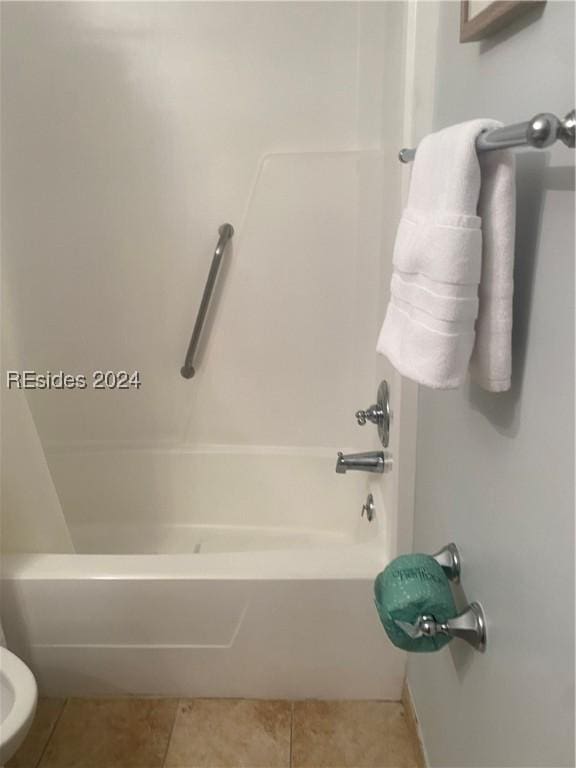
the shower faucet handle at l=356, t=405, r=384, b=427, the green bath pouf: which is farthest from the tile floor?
the shower faucet handle at l=356, t=405, r=384, b=427

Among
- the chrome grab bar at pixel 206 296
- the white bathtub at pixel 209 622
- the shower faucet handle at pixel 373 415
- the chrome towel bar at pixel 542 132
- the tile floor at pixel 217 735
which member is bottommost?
the tile floor at pixel 217 735

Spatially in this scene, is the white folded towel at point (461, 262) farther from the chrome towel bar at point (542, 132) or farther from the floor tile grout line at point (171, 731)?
the floor tile grout line at point (171, 731)

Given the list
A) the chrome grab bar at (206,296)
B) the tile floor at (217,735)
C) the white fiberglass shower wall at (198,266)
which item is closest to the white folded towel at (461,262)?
the white fiberglass shower wall at (198,266)

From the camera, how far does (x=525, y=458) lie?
0.80 meters

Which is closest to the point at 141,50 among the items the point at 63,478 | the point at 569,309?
the point at 63,478

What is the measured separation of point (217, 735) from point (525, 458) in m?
1.18

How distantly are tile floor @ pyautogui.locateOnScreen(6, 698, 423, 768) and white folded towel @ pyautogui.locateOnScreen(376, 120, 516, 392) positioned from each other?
1.10 metres

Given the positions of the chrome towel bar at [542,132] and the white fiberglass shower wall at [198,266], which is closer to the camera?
the chrome towel bar at [542,132]

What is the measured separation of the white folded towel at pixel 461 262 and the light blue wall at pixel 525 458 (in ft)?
0.13

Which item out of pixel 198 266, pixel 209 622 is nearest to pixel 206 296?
pixel 198 266

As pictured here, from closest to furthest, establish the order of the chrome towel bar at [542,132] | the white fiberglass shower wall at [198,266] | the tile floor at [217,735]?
1. the chrome towel bar at [542,132]
2. the tile floor at [217,735]
3. the white fiberglass shower wall at [198,266]

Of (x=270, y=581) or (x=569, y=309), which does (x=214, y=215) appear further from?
(x=569, y=309)

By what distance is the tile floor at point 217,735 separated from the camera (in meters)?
1.51

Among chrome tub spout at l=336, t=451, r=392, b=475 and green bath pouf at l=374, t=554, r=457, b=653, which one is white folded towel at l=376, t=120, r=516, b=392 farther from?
chrome tub spout at l=336, t=451, r=392, b=475
